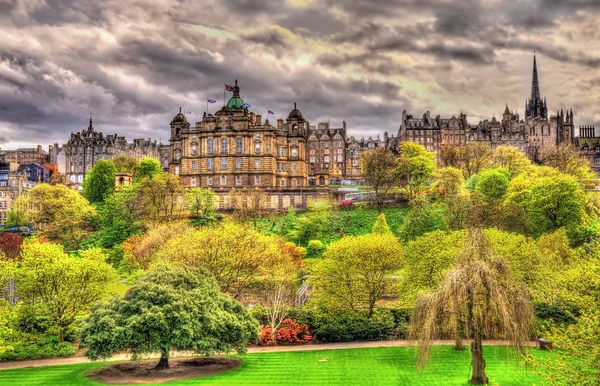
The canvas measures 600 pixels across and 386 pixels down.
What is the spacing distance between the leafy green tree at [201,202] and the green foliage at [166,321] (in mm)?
39793

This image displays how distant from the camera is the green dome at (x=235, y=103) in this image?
88875 mm

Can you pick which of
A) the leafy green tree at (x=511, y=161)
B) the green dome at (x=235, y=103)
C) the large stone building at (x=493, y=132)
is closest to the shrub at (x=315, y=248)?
the leafy green tree at (x=511, y=161)

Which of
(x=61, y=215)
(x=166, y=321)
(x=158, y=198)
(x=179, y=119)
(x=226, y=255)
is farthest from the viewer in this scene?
(x=179, y=119)

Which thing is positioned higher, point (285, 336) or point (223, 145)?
point (223, 145)

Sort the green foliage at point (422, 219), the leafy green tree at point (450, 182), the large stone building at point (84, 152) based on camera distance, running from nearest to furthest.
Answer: the green foliage at point (422, 219) → the leafy green tree at point (450, 182) → the large stone building at point (84, 152)

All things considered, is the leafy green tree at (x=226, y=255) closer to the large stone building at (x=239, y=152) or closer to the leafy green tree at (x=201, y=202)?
the leafy green tree at (x=201, y=202)

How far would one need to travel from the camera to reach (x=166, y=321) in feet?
97.6

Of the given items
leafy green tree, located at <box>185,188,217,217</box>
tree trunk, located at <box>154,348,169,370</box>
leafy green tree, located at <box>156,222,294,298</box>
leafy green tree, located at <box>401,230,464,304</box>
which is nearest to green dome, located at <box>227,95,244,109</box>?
leafy green tree, located at <box>185,188,217,217</box>

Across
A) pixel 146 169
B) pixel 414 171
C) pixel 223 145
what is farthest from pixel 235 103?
pixel 414 171

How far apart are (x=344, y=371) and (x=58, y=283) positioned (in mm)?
19361

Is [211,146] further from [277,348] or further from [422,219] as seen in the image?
[277,348]

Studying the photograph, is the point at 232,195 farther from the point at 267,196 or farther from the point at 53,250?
the point at 53,250

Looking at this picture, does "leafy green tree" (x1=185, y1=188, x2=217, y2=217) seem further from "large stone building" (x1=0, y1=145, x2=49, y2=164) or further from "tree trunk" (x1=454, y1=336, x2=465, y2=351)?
"large stone building" (x1=0, y1=145, x2=49, y2=164)

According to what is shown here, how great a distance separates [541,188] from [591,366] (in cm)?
3998
